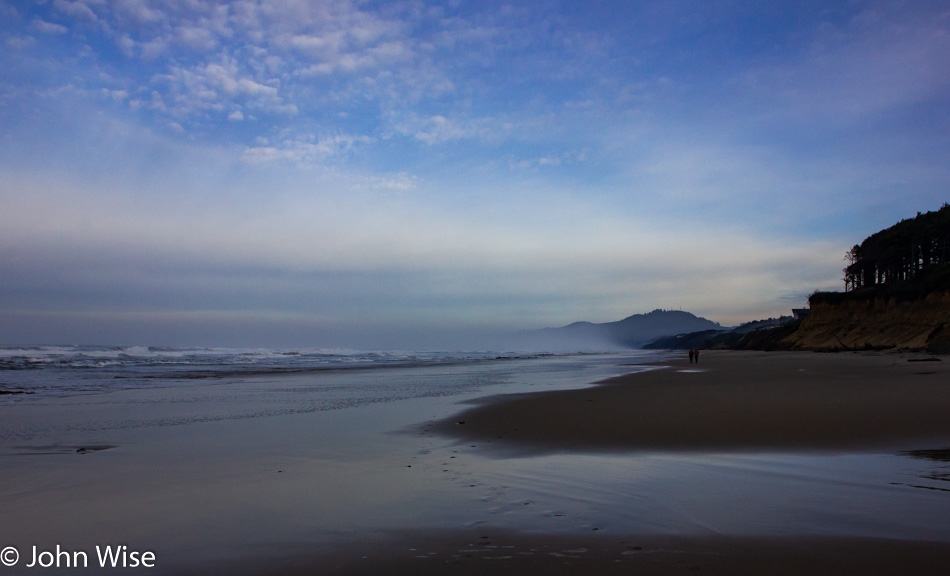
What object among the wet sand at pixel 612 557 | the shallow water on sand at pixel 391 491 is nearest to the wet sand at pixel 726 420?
the shallow water on sand at pixel 391 491

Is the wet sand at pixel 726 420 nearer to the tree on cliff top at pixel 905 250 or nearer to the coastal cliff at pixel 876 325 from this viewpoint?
the coastal cliff at pixel 876 325

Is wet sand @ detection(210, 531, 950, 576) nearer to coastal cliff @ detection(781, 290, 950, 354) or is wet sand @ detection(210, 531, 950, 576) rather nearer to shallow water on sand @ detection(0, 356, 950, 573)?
shallow water on sand @ detection(0, 356, 950, 573)

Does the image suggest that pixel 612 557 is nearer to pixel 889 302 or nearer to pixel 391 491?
pixel 391 491

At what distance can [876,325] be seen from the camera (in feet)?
132

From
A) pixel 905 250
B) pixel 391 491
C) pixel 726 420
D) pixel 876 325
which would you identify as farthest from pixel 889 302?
pixel 391 491

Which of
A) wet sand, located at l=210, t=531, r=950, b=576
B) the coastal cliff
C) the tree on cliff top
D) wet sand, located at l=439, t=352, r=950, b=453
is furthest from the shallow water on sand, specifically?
Result: the tree on cliff top

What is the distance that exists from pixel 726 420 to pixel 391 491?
5.75 m

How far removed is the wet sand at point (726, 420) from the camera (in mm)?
6512

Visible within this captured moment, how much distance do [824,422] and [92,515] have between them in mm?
8620

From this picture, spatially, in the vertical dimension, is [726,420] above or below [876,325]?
below

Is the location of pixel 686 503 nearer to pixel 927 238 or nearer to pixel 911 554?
pixel 911 554

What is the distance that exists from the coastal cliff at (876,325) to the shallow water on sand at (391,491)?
2757cm

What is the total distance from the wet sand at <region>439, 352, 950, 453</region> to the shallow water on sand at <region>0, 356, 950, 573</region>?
671mm

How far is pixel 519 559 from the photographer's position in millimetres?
2969
